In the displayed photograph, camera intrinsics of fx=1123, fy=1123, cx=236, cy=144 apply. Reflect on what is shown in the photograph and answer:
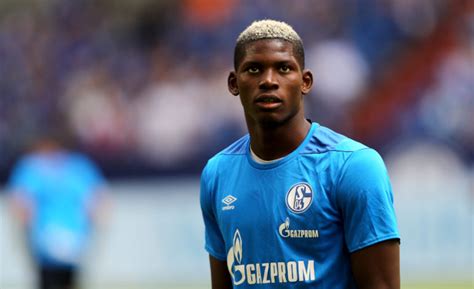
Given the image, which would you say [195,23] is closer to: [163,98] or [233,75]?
[163,98]

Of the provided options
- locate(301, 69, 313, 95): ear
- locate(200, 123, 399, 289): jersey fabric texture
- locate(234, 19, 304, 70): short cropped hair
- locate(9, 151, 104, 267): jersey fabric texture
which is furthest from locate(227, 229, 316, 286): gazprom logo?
locate(9, 151, 104, 267): jersey fabric texture

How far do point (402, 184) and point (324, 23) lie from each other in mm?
3001

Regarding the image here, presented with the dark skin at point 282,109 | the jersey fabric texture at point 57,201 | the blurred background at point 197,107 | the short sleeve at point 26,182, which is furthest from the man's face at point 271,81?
the blurred background at point 197,107

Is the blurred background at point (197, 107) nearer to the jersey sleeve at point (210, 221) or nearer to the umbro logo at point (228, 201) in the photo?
the jersey sleeve at point (210, 221)

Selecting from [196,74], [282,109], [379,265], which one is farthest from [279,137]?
[196,74]

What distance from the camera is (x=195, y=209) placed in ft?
50.1

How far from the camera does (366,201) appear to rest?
13.5 feet

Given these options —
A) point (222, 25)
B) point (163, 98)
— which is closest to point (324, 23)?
point (222, 25)

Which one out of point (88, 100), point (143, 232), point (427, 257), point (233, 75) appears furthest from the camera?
point (88, 100)

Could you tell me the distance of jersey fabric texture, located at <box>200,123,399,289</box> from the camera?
13.6ft

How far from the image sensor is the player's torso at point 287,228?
4223 mm

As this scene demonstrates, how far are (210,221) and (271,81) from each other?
79cm

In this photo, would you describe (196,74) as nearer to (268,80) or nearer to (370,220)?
(268,80)

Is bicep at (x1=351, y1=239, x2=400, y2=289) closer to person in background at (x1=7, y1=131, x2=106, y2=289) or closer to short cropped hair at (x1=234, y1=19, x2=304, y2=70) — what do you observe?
short cropped hair at (x1=234, y1=19, x2=304, y2=70)
